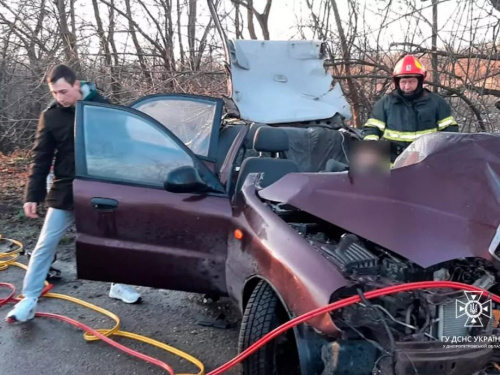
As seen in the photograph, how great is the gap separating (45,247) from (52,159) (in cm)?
62

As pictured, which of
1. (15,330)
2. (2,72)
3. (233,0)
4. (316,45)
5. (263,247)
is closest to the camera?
(263,247)

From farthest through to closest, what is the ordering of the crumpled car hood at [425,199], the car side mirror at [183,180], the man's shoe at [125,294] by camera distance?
the man's shoe at [125,294] < the car side mirror at [183,180] < the crumpled car hood at [425,199]

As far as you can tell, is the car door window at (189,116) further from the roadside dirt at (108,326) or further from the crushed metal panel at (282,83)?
the crushed metal panel at (282,83)

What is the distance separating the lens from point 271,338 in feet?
8.64

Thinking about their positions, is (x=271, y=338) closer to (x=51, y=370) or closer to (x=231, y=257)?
(x=231, y=257)

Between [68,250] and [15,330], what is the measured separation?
1962 mm

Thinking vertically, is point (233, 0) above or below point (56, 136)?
above

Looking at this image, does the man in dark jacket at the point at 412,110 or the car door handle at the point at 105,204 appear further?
the man in dark jacket at the point at 412,110

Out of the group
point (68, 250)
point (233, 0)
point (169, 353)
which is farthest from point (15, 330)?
point (233, 0)

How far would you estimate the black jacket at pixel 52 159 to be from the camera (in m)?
4.07

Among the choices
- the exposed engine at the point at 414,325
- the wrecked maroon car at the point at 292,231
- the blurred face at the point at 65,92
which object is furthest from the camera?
the blurred face at the point at 65,92

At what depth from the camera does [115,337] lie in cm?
397

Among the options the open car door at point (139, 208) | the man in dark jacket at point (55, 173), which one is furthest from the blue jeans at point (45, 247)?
the open car door at point (139, 208)

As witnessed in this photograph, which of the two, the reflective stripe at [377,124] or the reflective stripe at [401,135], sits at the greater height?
the reflective stripe at [377,124]
